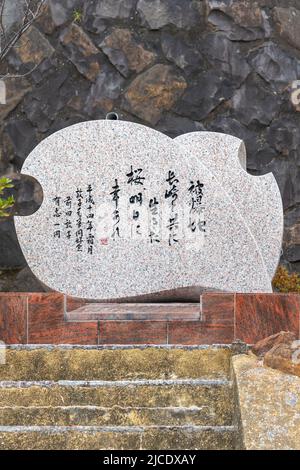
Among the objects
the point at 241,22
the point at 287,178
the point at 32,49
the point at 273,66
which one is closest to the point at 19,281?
the point at 32,49

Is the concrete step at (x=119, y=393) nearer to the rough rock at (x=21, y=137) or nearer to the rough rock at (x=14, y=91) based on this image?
the rough rock at (x=21, y=137)

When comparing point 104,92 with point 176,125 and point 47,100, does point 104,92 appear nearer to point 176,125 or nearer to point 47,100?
point 47,100

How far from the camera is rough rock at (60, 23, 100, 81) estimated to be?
34.6 feet

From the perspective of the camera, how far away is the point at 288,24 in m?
10.5

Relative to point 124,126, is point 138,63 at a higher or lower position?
higher

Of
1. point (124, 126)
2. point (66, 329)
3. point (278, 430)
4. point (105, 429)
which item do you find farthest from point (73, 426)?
point (124, 126)

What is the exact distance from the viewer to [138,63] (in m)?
10.4

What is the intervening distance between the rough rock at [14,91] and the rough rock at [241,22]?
8.48 feet

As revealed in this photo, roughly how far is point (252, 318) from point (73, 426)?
2591 millimetres

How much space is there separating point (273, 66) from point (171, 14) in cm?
150

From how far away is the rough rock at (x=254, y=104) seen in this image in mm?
10406

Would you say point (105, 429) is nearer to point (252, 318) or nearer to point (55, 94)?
point (252, 318)

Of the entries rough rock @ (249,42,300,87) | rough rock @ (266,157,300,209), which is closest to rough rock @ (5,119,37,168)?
rough rock @ (249,42,300,87)

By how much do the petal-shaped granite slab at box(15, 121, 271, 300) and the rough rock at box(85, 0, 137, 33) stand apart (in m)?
3.09
